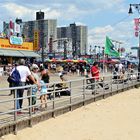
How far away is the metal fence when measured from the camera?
1138 centimetres

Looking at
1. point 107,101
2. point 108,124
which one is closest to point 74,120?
point 108,124

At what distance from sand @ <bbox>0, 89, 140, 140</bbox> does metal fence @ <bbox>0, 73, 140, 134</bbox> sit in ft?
1.35

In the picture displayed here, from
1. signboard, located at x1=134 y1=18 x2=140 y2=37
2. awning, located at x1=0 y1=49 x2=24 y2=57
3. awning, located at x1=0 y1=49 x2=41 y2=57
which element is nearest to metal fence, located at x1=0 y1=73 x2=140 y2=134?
signboard, located at x1=134 y1=18 x2=140 y2=37

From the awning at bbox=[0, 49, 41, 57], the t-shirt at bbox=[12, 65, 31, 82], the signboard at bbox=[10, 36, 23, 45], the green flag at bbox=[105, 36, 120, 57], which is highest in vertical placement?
the signboard at bbox=[10, 36, 23, 45]

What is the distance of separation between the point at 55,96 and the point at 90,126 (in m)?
2.58

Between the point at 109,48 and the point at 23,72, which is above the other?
the point at 109,48

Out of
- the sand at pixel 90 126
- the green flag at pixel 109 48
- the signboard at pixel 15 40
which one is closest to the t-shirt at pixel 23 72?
the sand at pixel 90 126

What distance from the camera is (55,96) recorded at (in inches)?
611

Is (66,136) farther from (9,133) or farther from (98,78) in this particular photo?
(98,78)

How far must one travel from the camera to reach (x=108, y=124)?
13867mm

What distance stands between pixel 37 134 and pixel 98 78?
991 cm

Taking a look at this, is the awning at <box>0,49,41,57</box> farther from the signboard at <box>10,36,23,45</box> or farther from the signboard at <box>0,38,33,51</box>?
the signboard at <box>10,36,23,45</box>

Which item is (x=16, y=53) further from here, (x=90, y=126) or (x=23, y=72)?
(x=90, y=126)

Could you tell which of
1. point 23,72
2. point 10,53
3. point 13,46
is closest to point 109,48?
point 23,72
